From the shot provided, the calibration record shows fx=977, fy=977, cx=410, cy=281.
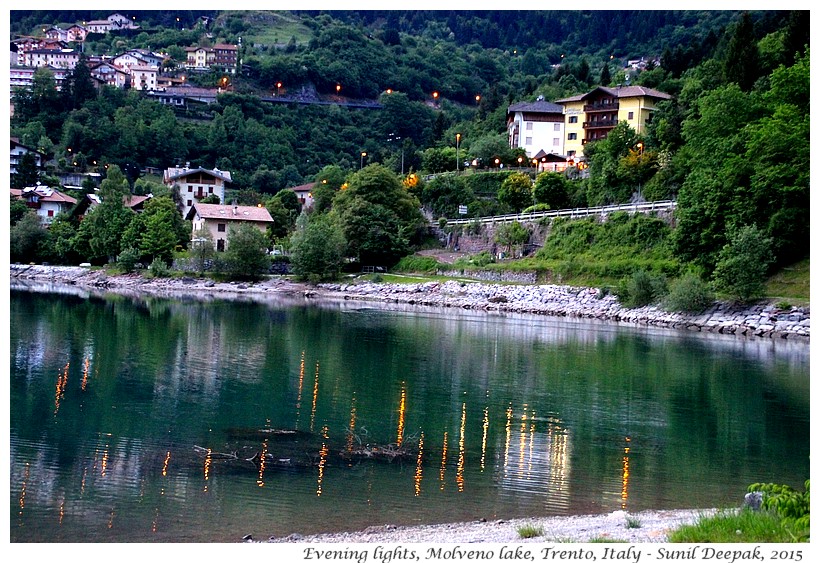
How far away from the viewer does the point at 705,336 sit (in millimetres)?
42125

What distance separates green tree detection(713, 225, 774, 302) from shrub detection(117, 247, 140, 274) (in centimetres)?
4141

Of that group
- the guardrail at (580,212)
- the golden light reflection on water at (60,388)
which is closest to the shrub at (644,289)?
the guardrail at (580,212)

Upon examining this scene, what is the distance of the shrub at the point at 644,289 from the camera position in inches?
1914

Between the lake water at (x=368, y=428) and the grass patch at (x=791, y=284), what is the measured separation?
5.94m

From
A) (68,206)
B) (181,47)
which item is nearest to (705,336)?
(68,206)

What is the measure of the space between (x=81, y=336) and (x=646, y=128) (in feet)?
149

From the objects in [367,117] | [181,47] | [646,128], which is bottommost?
[646,128]

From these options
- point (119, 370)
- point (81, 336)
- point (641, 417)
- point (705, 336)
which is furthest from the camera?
point (705, 336)

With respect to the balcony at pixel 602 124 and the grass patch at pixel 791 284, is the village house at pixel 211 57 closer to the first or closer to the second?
the balcony at pixel 602 124

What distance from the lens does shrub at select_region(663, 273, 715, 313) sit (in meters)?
45.9

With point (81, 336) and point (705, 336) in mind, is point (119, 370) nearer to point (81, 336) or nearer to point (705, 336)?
point (81, 336)

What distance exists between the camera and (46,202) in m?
88.9

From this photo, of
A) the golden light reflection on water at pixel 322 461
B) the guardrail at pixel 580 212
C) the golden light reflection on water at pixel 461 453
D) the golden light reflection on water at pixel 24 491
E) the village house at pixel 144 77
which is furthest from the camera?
the village house at pixel 144 77

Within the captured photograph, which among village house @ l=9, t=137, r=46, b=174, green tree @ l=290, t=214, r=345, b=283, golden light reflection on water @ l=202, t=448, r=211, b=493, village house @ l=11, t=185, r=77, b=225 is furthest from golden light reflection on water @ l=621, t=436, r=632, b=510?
village house @ l=9, t=137, r=46, b=174
